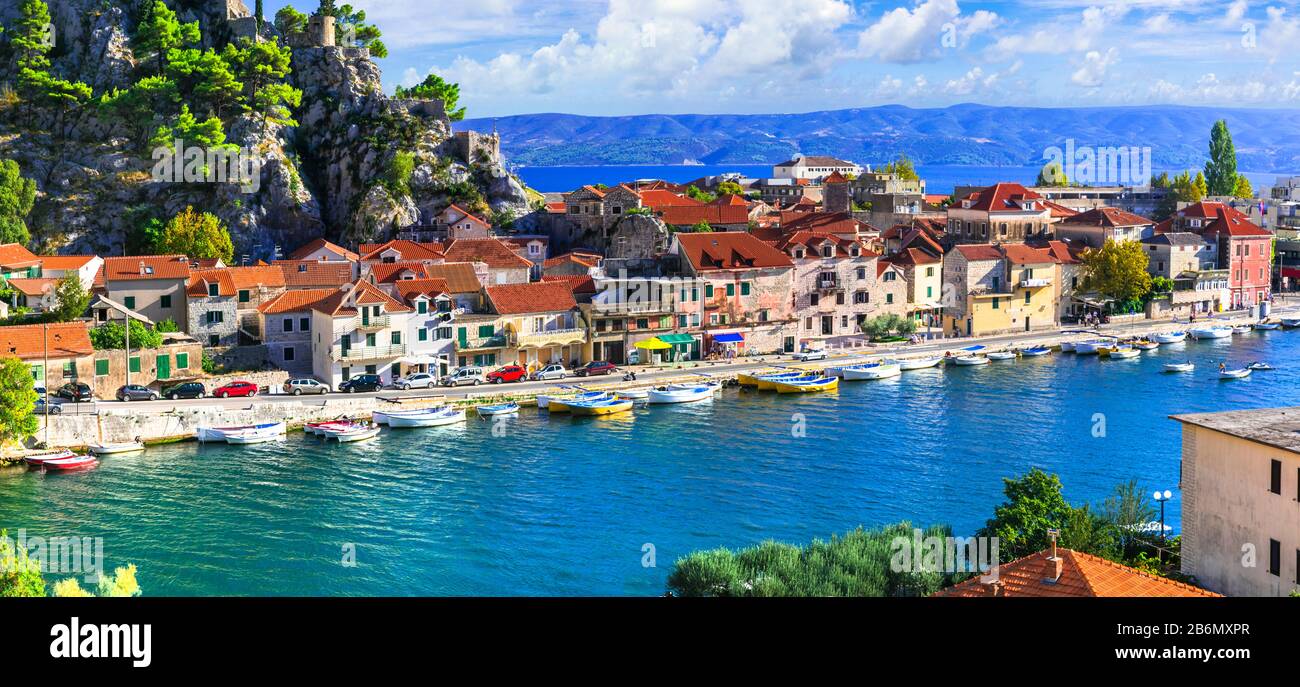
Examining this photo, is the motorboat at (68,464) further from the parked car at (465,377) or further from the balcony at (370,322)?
the parked car at (465,377)

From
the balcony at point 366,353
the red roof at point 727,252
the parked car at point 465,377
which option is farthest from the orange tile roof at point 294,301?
the red roof at point 727,252

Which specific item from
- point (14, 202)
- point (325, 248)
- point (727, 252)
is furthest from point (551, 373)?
point (14, 202)

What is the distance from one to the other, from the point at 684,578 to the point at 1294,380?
3156 cm

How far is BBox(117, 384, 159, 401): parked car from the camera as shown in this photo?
33.7m

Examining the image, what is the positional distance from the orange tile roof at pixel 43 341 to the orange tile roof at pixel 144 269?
11.6ft

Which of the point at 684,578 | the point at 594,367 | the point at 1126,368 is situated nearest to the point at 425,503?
the point at 684,578

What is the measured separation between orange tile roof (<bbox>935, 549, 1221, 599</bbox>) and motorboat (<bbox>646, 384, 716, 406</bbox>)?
22.2 meters

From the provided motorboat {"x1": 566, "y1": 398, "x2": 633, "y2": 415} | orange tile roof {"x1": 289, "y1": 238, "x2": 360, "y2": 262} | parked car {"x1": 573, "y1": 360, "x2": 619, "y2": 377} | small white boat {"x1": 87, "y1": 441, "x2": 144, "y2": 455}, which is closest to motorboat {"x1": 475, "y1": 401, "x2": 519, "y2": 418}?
Result: motorboat {"x1": 566, "y1": 398, "x2": 633, "y2": 415}

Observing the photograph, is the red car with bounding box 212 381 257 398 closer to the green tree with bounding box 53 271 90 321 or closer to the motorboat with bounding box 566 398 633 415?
the green tree with bounding box 53 271 90 321

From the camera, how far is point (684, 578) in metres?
18.1

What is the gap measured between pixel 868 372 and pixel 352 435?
17.8m

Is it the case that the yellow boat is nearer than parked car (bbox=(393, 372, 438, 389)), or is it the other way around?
parked car (bbox=(393, 372, 438, 389))
